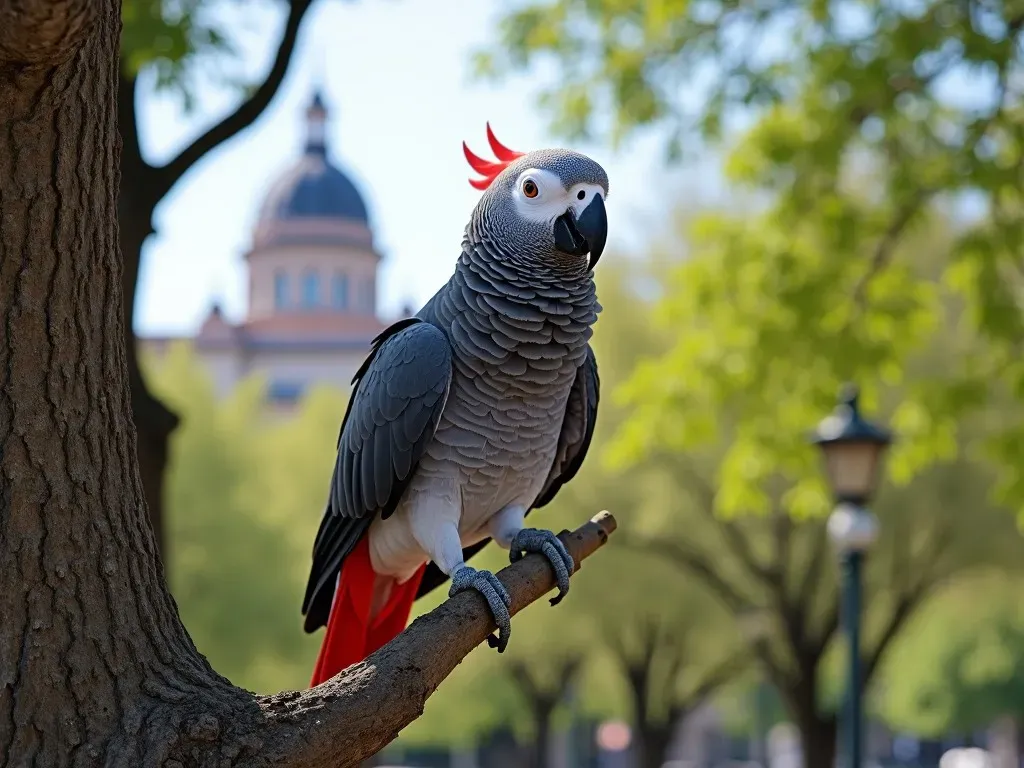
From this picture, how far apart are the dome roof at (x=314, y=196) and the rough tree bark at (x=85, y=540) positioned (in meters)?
57.9

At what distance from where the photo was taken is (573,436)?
2.91 meters

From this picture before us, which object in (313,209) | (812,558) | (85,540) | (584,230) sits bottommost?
(812,558)

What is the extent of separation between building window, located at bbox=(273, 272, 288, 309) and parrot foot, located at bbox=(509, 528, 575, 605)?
186 feet

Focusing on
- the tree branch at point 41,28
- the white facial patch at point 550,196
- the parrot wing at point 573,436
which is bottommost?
the parrot wing at point 573,436

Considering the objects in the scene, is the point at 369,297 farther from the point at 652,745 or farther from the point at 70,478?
the point at 70,478

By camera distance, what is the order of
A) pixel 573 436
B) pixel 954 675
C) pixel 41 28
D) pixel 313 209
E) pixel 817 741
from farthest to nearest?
pixel 313 209
pixel 954 675
pixel 817 741
pixel 573 436
pixel 41 28

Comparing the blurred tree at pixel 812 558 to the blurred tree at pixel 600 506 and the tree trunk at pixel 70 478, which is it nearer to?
the blurred tree at pixel 600 506

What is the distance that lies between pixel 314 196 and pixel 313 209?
65cm

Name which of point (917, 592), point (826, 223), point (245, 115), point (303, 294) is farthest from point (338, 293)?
point (245, 115)

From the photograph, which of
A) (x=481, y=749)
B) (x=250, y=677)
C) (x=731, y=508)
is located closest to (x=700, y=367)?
(x=731, y=508)

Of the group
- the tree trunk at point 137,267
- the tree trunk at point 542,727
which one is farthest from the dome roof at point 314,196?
the tree trunk at point 137,267

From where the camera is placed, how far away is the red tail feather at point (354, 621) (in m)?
2.66

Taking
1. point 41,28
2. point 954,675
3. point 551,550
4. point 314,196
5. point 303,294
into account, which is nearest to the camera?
point 41,28

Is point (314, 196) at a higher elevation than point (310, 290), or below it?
higher
